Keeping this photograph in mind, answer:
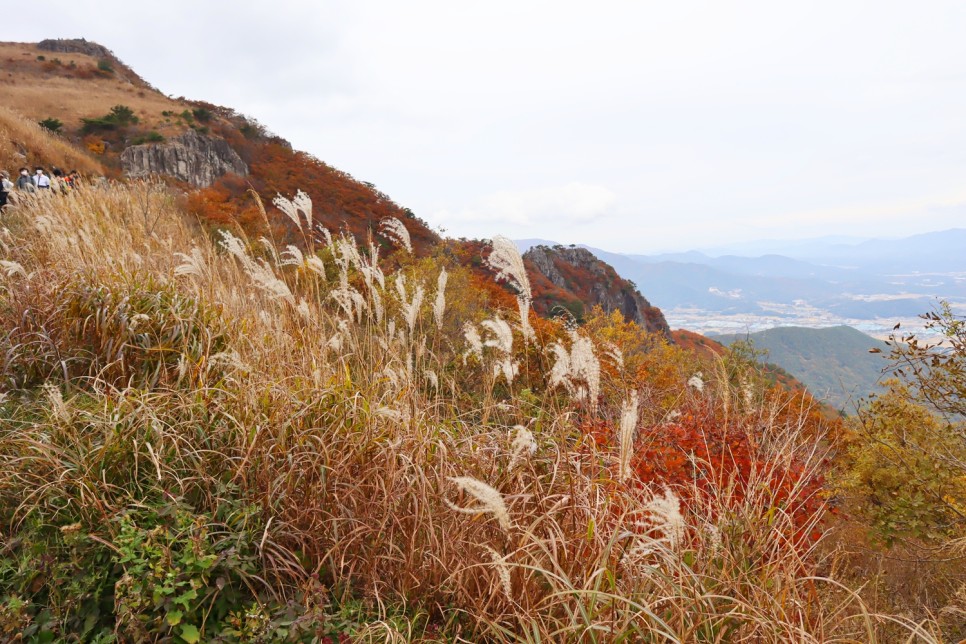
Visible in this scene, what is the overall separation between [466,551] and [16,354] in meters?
3.61

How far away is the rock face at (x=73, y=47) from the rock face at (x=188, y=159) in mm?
36333

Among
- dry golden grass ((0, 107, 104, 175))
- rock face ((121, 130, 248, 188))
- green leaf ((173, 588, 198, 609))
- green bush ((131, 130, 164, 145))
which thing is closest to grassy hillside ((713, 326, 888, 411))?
rock face ((121, 130, 248, 188))

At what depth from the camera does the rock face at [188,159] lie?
94.0 feet

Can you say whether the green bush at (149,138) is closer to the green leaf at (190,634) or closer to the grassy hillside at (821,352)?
the green leaf at (190,634)

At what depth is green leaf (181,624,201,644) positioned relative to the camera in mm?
1852

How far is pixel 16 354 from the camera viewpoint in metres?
3.53

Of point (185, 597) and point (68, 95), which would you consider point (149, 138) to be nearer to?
point (68, 95)

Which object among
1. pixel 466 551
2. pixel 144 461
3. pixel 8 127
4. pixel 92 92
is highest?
pixel 92 92

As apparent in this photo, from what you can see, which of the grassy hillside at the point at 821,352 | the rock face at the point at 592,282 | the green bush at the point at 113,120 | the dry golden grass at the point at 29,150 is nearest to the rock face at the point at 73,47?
the green bush at the point at 113,120

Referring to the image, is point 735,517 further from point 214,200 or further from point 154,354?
point 214,200

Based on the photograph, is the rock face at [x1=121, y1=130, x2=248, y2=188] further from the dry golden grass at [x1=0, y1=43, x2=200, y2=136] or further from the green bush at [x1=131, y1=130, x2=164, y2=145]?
the dry golden grass at [x1=0, y1=43, x2=200, y2=136]

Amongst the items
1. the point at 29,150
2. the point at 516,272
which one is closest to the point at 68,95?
the point at 29,150

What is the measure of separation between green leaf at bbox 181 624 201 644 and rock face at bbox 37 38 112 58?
243 feet

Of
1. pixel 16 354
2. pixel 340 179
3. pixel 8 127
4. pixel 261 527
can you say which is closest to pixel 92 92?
pixel 340 179
